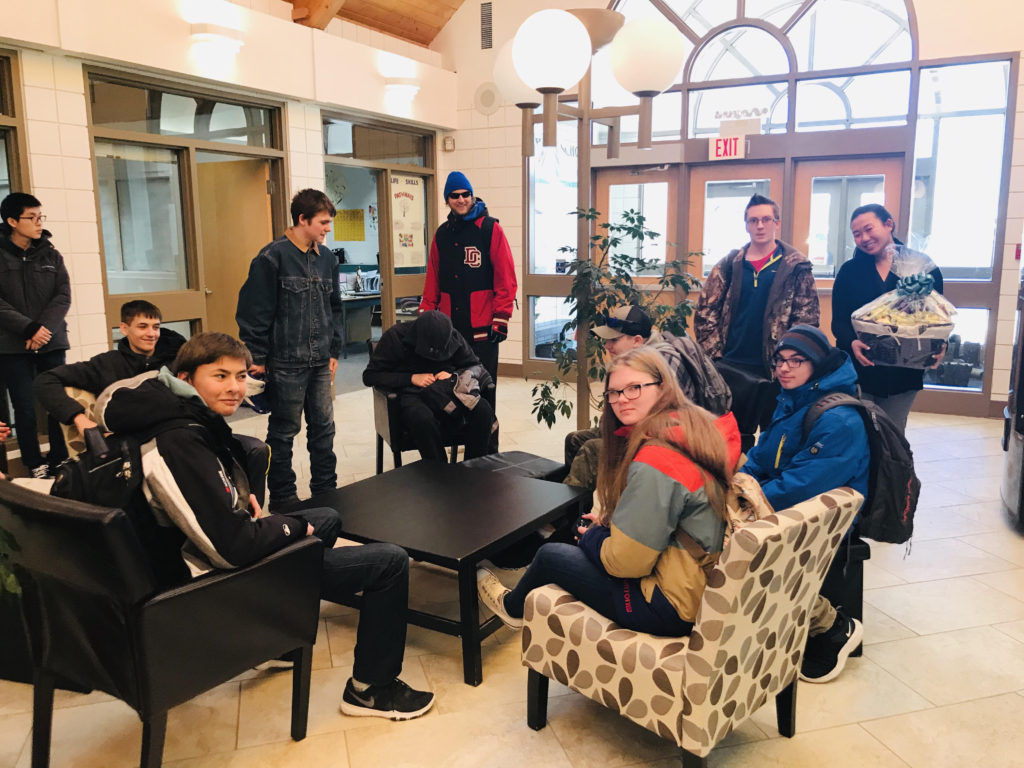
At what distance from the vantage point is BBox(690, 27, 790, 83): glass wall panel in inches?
258

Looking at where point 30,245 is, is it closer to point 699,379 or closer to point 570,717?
point 699,379

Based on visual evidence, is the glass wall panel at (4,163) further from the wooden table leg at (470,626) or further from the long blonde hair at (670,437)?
the long blonde hair at (670,437)

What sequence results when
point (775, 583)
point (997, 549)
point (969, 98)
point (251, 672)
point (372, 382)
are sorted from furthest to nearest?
point (969, 98)
point (372, 382)
point (997, 549)
point (251, 672)
point (775, 583)

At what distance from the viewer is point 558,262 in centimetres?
768

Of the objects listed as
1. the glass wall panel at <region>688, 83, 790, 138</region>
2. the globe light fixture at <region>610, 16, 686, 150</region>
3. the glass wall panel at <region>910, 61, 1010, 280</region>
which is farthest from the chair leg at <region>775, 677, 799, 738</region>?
the glass wall panel at <region>688, 83, 790, 138</region>

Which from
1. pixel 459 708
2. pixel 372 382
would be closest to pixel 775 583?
pixel 459 708

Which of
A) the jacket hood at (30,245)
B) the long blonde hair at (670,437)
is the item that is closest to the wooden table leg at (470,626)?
the long blonde hair at (670,437)

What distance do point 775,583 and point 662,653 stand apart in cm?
31

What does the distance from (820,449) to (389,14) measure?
20.1 feet

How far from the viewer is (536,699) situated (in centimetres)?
225

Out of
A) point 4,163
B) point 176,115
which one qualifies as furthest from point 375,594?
point 176,115

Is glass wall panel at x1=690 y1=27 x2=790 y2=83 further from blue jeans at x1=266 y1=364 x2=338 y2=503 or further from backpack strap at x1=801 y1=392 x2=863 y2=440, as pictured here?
backpack strap at x1=801 y1=392 x2=863 y2=440

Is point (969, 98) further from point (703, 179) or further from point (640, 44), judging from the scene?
point (640, 44)

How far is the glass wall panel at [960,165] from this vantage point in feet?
19.5
